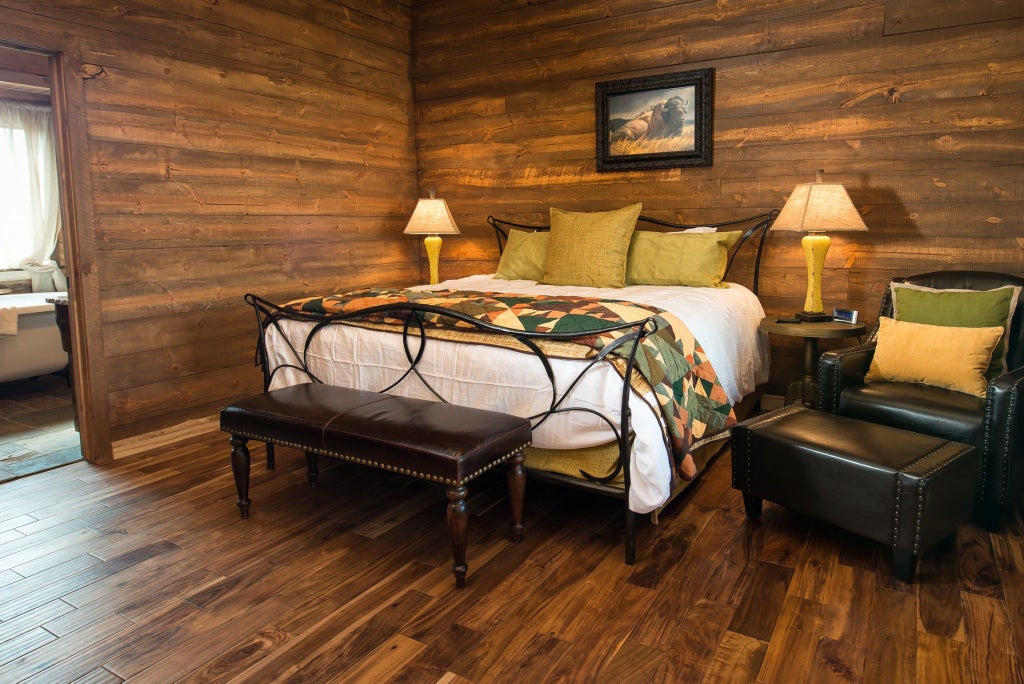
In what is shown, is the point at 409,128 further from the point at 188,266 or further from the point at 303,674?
the point at 303,674

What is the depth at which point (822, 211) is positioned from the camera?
346 cm

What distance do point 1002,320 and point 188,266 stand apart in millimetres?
3851

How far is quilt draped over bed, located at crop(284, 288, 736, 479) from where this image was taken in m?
2.42

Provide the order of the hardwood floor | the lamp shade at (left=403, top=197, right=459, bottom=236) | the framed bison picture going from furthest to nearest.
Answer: the lamp shade at (left=403, top=197, right=459, bottom=236) < the framed bison picture < the hardwood floor

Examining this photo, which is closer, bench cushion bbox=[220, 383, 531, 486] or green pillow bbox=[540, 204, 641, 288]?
bench cushion bbox=[220, 383, 531, 486]

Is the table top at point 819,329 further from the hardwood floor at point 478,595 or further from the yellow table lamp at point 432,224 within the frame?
the yellow table lamp at point 432,224

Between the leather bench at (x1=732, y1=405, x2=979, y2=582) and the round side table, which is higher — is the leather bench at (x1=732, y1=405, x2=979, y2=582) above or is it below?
below

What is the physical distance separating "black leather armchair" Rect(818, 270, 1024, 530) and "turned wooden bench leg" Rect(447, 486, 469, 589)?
165cm


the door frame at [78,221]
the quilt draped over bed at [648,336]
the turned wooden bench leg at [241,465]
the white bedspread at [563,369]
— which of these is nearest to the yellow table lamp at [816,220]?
the white bedspread at [563,369]

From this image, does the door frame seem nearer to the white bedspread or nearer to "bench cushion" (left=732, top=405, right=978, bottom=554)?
the white bedspread

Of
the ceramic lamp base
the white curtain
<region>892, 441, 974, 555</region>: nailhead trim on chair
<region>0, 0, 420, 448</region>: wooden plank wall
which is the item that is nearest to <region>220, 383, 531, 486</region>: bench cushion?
<region>892, 441, 974, 555</region>: nailhead trim on chair

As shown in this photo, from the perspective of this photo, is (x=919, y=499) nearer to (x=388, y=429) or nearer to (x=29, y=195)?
(x=388, y=429)

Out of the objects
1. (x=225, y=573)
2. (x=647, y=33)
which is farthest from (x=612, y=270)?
(x=225, y=573)

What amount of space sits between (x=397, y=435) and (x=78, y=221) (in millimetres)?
2140
